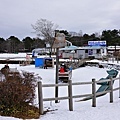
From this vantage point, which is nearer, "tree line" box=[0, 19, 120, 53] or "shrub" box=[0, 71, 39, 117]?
"shrub" box=[0, 71, 39, 117]

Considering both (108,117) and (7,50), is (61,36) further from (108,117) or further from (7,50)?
(7,50)

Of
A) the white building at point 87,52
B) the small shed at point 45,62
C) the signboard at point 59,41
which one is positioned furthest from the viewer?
the white building at point 87,52

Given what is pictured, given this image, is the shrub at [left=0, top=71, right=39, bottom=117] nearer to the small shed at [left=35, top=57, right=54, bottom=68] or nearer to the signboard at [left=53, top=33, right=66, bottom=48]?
the signboard at [left=53, top=33, right=66, bottom=48]

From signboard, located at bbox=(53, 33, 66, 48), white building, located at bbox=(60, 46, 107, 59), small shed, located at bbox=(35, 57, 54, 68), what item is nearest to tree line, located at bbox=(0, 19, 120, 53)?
white building, located at bbox=(60, 46, 107, 59)

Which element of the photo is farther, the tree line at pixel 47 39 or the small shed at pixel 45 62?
the tree line at pixel 47 39

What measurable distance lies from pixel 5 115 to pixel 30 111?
696 mm

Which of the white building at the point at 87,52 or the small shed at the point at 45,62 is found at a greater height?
the white building at the point at 87,52

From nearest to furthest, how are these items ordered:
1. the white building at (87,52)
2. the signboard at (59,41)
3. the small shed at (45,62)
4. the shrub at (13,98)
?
the shrub at (13,98) → the signboard at (59,41) → the small shed at (45,62) → the white building at (87,52)

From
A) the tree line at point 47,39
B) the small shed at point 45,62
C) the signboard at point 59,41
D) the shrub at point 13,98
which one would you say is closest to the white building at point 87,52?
the tree line at point 47,39

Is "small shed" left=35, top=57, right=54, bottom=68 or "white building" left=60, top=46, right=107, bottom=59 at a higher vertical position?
"white building" left=60, top=46, right=107, bottom=59

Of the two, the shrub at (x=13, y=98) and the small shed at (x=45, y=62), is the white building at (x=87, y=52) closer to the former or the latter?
the small shed at (x=45, y=62)

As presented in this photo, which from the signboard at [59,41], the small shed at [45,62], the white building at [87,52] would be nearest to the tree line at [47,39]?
the white building at [87,52]

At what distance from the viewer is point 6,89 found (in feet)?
20.9

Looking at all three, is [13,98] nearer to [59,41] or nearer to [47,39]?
[59,41]
